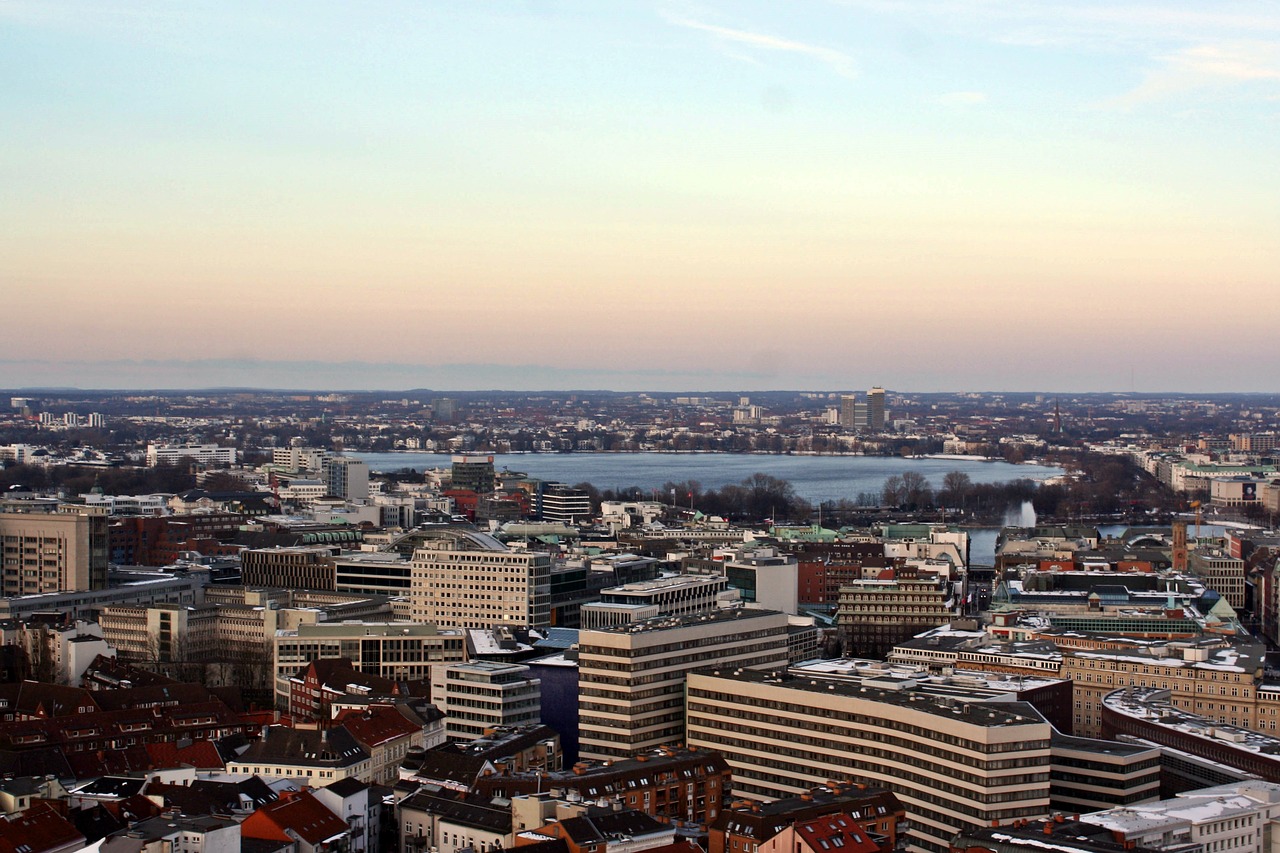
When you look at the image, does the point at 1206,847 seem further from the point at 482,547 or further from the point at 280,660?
the point at 482,547

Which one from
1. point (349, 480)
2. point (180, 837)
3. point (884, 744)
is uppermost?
point (884, 744)

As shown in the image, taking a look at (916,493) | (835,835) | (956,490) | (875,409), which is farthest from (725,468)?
(835,835)

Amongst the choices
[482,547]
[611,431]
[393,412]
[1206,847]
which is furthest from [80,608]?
[393,412]

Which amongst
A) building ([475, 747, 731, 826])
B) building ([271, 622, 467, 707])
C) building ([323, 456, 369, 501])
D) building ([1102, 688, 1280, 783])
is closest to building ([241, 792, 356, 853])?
building ([475, 747, 731, 826])

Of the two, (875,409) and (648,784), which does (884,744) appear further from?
(875,409)

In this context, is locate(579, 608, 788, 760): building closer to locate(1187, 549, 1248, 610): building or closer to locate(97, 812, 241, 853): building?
locate(97, 812, 241, 853): building

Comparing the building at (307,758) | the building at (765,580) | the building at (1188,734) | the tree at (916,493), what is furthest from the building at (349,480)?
the building at (307,758)
